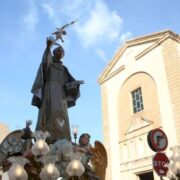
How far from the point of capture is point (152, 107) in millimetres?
23375

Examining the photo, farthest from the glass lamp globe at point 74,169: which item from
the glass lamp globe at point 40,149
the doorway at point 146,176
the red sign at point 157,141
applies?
the doorway at point 146,176

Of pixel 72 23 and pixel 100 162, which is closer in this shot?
pixel 100 162

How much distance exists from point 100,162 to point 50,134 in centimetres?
114

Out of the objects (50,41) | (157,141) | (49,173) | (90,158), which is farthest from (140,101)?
(49,173)

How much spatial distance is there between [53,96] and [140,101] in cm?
1884

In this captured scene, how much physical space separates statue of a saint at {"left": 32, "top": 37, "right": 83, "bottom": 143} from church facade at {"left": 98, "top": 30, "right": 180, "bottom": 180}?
1555cm

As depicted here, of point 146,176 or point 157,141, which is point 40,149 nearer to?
point 157,141

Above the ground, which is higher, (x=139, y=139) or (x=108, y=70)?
(x=108, y=70)

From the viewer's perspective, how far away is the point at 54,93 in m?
6.66

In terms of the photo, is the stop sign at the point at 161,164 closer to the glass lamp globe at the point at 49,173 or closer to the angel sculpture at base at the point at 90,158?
the angel sculpture at base at the point at 90,158

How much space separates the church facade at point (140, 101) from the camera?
73.7 feet

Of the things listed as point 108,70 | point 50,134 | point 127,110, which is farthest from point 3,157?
point 108,70

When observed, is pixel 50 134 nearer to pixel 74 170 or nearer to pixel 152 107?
pixel 74 170

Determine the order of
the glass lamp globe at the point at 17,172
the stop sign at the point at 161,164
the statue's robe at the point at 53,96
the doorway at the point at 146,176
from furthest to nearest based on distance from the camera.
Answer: the doorway at the point at 146,176, the stop sign at the point at 161,164, the statue's robe at the point at 53,96, the glass lamp globe at the point at 17,172
